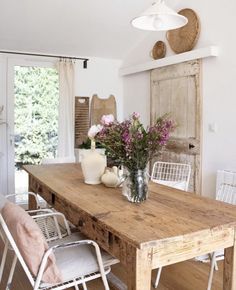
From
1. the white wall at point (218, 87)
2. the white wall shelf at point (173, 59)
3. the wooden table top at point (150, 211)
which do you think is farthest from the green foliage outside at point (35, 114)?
the wooden table top at point (150, 211)

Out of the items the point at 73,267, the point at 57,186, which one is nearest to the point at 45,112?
the point at 57,186

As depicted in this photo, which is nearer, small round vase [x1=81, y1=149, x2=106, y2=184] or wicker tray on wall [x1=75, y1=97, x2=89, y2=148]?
small round vase [x1=81, y1=149, x2=106, y2=184]

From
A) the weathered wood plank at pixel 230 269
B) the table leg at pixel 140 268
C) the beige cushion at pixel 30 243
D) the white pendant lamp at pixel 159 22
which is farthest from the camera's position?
the white pendant lamp at pixel 159 22

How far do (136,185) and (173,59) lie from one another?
8.07ft

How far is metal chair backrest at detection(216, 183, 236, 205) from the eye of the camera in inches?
99.5

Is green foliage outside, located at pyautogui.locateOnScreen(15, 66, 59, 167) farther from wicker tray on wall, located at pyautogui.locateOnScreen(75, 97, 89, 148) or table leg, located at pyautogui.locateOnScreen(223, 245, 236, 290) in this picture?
table leg, located at pyautogui.locateOnScreen(223, 245, 236, 290)

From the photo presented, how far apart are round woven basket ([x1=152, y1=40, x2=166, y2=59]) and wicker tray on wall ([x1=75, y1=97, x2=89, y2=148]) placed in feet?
4.01

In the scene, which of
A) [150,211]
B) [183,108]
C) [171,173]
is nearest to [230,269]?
[150,211]

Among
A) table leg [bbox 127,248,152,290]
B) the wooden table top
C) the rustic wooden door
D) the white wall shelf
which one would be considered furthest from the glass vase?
the white wall shelf

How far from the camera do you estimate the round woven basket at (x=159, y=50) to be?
171 inches

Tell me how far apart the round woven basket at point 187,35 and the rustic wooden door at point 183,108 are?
21 centimetres

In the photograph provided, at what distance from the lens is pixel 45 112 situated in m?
4.83

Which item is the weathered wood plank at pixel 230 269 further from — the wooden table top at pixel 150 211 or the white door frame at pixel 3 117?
the white door frame at pixel 3 117

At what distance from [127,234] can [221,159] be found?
2.38m
